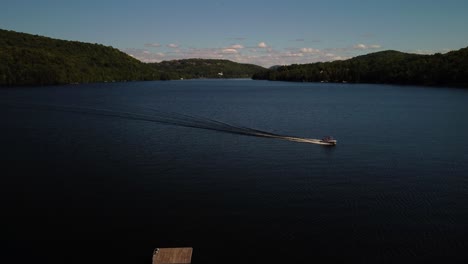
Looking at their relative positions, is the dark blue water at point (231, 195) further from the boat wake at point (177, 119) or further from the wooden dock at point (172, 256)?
the boat wake at point (177, 119)

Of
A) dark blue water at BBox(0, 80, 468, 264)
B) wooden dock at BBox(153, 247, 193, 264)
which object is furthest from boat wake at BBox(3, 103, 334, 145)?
wooden dock at BBox(153, 247, 193, 264)

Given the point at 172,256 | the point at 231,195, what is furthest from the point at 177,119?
the point at 172,256

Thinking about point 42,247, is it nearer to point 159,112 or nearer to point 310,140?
point 310,140

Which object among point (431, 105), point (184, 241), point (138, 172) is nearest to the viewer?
point (184, 241)

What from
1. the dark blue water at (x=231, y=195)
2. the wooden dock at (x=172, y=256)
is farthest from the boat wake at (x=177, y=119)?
the wooden dock at (x=172, y=256)

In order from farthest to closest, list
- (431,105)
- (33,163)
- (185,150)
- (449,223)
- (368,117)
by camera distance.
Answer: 1. (431,105)
2. (368,117)
3. (185,150)
4. (33,163)
5. (449,223)

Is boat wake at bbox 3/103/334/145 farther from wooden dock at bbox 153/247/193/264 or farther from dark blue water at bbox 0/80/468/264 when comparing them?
wooden dock at bbox 153/247/193/264

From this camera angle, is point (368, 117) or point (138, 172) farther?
point (368, 117)

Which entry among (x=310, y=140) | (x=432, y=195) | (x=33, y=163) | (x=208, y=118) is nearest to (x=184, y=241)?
(x=432, y=195)
